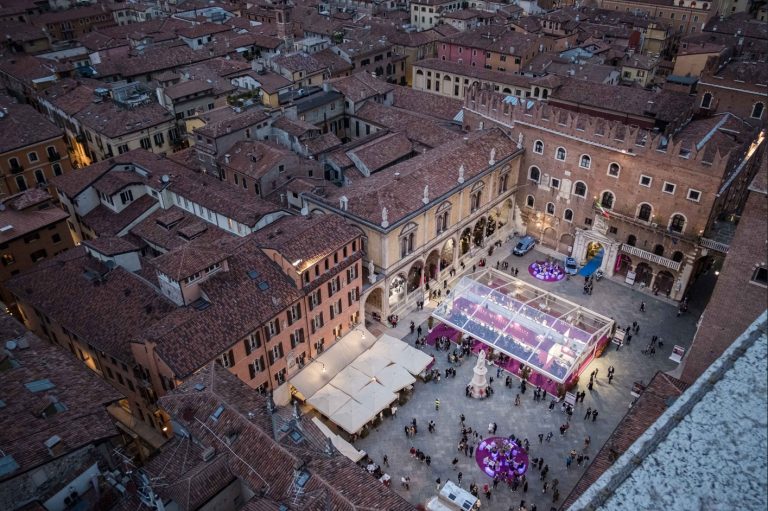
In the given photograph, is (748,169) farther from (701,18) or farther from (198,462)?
(701,18)

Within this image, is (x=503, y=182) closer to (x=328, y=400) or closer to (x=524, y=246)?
(x=524, y=246)

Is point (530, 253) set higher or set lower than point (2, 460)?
lower

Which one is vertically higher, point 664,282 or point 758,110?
point 758,110

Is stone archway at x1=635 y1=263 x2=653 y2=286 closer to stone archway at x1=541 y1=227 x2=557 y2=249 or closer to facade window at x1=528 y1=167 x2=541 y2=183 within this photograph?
stone archway at x1=541 y1=227 x2=557 y2=249

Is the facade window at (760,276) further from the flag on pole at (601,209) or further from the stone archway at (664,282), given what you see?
the flag on pole at (601,209)

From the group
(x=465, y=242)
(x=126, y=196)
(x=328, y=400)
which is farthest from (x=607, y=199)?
(x=126, y=196)

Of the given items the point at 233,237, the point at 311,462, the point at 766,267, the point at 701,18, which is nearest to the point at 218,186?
the point at 233,237
